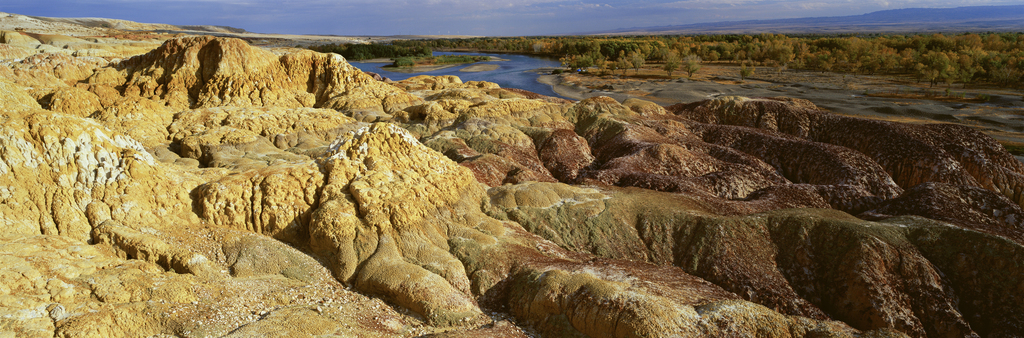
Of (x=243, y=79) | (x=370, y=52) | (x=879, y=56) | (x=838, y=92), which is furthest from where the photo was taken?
(x=370, y=52)

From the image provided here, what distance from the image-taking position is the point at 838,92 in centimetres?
6306

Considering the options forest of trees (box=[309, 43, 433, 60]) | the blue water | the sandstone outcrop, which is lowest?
the sandstone outcrop

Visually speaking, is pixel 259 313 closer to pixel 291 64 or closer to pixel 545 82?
pixel 291 64

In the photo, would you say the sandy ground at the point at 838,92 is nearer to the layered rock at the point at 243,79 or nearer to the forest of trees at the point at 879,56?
the forest of trees at the point at 879,56

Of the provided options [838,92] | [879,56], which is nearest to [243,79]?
[838,92]

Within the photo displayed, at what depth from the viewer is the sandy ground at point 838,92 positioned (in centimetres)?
4634

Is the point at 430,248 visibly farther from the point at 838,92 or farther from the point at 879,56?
the point at 879,56

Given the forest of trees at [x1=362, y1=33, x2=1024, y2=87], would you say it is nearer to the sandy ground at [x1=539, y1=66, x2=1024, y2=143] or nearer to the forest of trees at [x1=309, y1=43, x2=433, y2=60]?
the sandy ground at [x1=539, y1=66, x2=1024, y2=143]

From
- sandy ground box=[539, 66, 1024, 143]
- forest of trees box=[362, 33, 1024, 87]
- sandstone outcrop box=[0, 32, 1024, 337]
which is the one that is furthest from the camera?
forest of trees box=[362, 33, 1024, 87]

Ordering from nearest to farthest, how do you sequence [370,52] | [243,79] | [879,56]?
[243,79], [879,56], [370,52]

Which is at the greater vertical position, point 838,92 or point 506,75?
point 506,75

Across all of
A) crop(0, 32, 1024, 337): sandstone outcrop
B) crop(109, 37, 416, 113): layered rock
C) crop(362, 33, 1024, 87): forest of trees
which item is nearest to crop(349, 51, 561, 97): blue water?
crop(362, 33, 1024, 87): forest of trees

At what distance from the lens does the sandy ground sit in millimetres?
46344

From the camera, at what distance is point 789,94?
6372 cm
